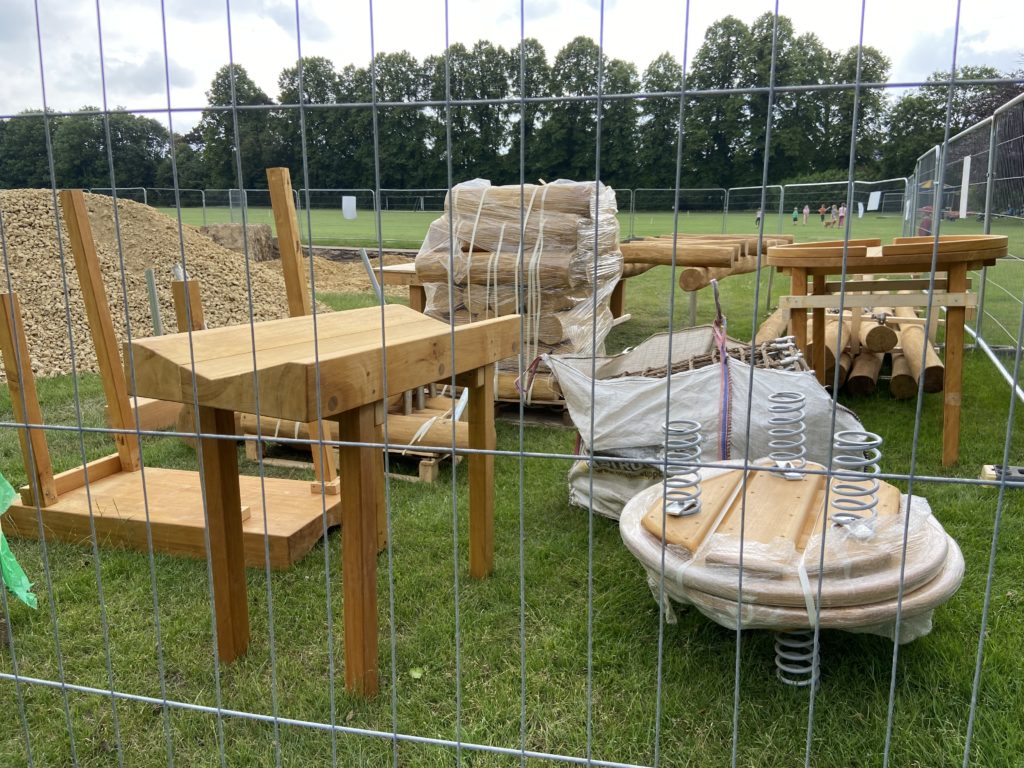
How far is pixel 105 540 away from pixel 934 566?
3.51 metres

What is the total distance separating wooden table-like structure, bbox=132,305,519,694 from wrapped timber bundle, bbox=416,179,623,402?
3.20m

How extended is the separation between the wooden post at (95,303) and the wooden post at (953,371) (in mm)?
4383

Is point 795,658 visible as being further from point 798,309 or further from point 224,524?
point 798,309

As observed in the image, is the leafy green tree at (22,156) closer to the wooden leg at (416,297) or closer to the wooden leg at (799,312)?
the wooden leg at (416,297)

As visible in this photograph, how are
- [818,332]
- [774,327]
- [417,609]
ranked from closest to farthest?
[417,609] → [818,332] → [774,327]

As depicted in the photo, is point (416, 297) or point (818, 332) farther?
point (416, 297)

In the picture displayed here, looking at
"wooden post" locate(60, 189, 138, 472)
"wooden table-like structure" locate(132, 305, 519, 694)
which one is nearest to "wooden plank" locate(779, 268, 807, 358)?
"wooden table-like structure" locate(132, 305, 519, 694)

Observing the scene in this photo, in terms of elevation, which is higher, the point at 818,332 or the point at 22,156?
the point at 22,156

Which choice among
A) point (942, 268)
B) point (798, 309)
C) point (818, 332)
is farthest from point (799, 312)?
point (942, 268)

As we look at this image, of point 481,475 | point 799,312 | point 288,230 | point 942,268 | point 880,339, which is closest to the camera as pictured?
point 481,475

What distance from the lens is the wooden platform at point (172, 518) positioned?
369 centimetres

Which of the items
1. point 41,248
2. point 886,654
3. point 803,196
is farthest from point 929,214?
point 41,248

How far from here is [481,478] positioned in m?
3.39

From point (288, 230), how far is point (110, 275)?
329 inches
